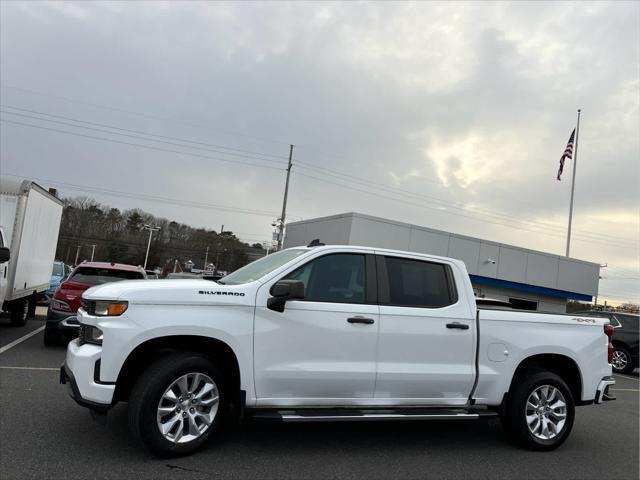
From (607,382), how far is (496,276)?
26.0 m

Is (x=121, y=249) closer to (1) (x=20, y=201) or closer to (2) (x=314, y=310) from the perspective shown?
(1) (x=20, y=201)

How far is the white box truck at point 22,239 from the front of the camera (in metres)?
9.50

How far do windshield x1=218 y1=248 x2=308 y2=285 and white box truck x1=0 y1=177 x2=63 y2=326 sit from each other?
4868 mm

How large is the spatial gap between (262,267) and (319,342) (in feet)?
3.40

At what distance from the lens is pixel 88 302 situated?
4.18 meters

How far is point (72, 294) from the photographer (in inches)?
345

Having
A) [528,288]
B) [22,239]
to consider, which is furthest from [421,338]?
[528,288]

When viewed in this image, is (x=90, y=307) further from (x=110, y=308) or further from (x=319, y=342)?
(x=319, y=342)

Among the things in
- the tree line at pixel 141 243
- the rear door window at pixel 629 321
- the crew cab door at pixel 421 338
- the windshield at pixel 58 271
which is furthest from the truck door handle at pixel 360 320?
the tree line at pixel 141 243

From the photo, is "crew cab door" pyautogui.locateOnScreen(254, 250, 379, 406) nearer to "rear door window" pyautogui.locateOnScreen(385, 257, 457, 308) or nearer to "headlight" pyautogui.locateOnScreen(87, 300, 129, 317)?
"rear door window" pyautogui.locateOnScreen(385, 257, 457, 308)

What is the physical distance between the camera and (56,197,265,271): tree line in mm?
78562

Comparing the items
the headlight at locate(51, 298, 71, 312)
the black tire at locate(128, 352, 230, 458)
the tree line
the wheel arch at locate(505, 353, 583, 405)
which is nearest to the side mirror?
the black tire at locate(128, 352, 230, 458)

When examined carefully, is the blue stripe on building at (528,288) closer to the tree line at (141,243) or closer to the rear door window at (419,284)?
the rear door window at (419,284)

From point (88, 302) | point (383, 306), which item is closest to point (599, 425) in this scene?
point (383, 306)
